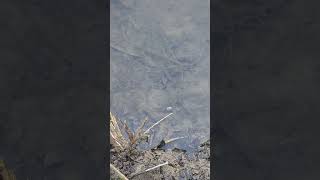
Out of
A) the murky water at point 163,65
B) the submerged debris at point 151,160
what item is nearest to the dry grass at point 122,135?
the submerged debris at point 151,160

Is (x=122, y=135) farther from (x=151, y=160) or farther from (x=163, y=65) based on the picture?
(x=163, y=65)

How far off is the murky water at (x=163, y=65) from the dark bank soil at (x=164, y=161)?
10 centimetres

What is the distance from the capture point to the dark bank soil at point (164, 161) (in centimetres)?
357

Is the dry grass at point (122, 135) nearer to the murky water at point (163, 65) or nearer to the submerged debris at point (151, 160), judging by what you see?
the submerged debris at point (151, 160)

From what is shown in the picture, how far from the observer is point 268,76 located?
229cm

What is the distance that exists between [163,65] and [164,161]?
69cm

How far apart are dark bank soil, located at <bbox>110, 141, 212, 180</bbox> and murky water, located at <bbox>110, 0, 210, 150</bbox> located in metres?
0.10

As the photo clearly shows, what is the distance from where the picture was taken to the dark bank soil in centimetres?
357

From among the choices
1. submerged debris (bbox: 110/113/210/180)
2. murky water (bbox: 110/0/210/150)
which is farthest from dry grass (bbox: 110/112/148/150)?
murky water (bbox: 110/0/210/150)

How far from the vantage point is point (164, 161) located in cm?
369

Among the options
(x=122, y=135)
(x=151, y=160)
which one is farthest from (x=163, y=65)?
(x=151, y=160)
